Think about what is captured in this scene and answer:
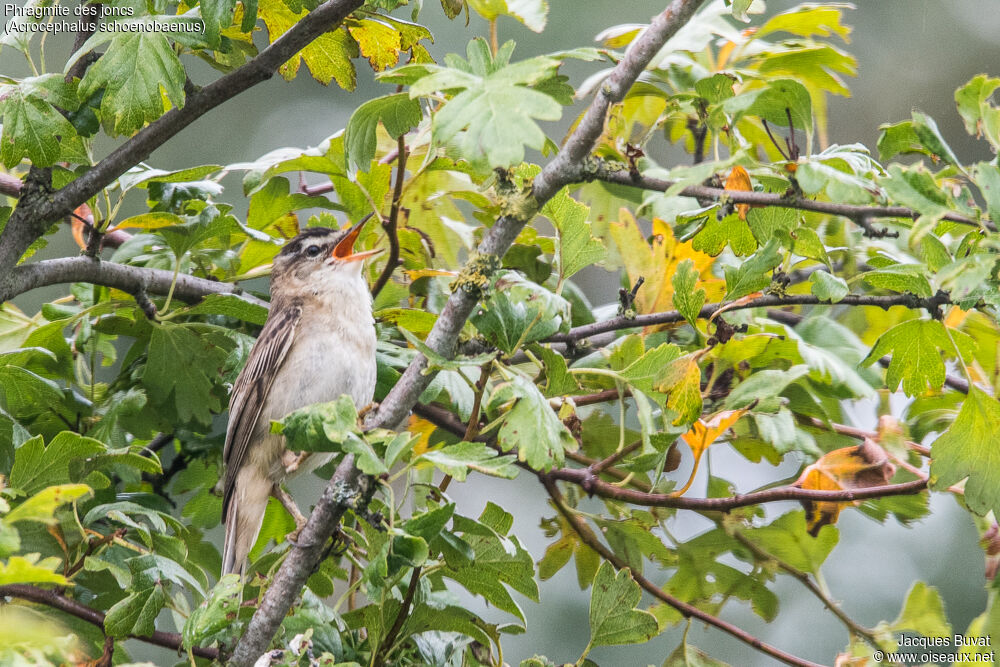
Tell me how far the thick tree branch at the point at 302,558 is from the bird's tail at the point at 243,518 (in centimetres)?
105

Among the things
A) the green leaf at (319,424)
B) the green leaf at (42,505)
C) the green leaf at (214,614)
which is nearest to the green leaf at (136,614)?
the green leaf at (214,614)

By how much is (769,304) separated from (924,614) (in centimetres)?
74

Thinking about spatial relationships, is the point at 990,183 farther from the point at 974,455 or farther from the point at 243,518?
the point at 243,518

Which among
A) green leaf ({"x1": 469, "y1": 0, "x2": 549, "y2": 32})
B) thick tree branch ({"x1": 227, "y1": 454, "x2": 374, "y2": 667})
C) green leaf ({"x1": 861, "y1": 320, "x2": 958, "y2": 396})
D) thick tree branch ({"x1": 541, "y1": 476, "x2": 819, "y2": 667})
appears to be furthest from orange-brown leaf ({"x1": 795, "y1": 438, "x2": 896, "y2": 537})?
green leaf ({"x1": 469, "y1": 0, "x2": 549, "y2": 32})

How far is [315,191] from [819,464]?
1.40 metres

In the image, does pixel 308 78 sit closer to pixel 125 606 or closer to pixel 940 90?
pixel 940 90

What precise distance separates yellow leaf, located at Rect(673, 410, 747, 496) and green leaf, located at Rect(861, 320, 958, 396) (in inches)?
10.7

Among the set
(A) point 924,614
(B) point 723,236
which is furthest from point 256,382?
(A) point 924,614

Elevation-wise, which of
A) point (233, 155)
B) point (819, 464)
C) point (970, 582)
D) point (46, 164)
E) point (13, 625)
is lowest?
point (970, 582)

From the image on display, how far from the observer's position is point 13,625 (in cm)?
95

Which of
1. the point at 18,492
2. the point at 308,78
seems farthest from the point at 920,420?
the point at 308,78

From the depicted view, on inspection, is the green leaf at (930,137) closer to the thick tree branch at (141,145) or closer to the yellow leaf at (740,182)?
the yellow leaf at (740,182)

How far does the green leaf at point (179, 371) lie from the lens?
212 centimetres

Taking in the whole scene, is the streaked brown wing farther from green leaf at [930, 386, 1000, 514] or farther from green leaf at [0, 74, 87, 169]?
green leaf at [930, 386, 1000, 514]
